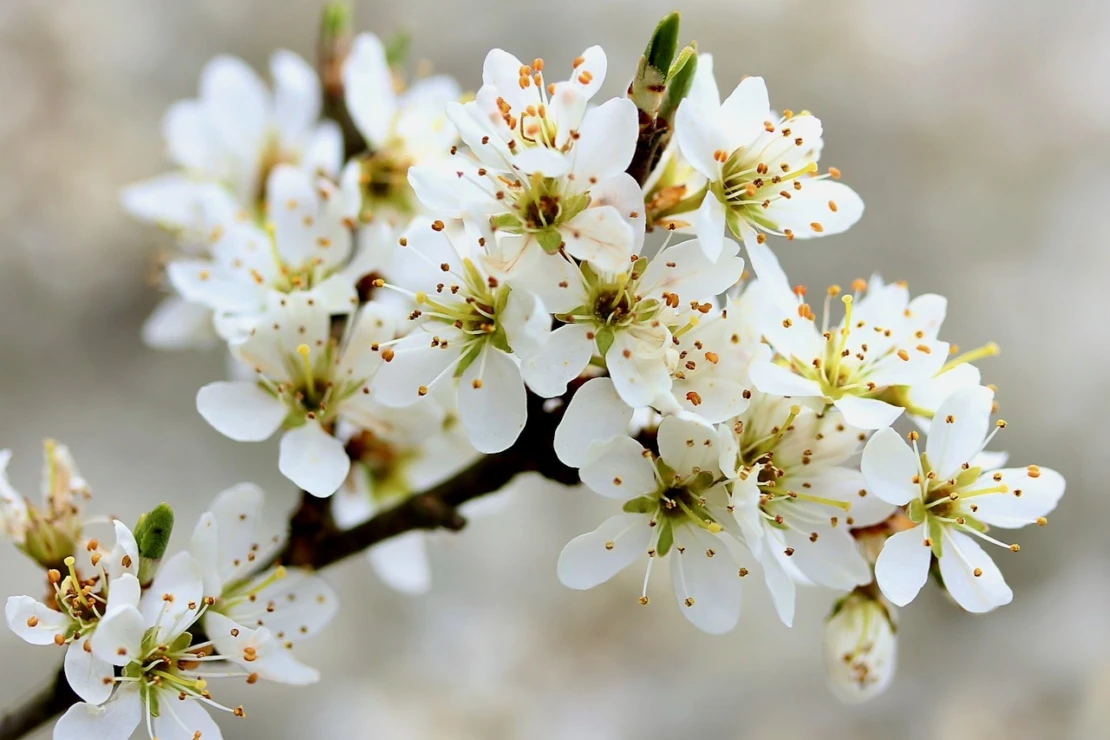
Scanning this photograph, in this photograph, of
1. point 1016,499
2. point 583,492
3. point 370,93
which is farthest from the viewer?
point 583,492

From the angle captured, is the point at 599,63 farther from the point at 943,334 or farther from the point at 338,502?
the point at 943,334

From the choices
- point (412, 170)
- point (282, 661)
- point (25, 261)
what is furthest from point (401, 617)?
point (412, 170)

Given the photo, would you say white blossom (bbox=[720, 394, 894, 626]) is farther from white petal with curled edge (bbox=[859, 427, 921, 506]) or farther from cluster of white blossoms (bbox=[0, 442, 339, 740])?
cluster of white blossoms (bbox=[0, 442, 339, 740])

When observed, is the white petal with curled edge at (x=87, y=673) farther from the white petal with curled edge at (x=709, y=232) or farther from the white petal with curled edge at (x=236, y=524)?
the white petal with curled edge at (x=709, y=232)

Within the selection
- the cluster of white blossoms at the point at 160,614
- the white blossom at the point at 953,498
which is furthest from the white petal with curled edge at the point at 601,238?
the cluster of white blossoms at the point at 160,614

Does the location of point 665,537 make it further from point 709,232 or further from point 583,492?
point 583,492

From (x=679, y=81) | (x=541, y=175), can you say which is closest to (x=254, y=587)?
(x=541, y=175)

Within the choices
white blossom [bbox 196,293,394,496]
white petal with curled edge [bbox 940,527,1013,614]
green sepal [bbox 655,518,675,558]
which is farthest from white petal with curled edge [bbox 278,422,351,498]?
white petal with curled edge [bbox 940,527,1013,614]
